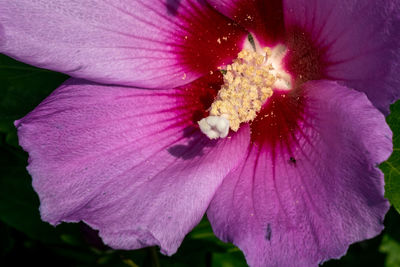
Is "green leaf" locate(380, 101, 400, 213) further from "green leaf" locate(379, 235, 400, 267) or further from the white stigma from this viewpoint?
"green leaf" locate(379, 235, 400, 267)

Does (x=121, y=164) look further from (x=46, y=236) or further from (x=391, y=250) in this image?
(x=391, y=250)

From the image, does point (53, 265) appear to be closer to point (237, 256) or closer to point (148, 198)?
point (237, 256)

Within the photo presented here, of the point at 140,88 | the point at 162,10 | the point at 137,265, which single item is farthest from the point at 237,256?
the point at 162,10

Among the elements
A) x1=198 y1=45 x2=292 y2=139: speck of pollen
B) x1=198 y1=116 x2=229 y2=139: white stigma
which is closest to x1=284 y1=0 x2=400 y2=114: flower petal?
x1=198 y1=45 x2=292 y2=139: speck of pollen

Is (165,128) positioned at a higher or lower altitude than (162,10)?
lower

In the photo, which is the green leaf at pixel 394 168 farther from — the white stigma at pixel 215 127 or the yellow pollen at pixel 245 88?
the white stigma at pixel 215 127

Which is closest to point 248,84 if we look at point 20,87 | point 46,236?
point 20,87

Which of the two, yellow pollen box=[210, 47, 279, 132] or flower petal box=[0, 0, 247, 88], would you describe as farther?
yellow pollen box=[210, 47, 279, 132]
